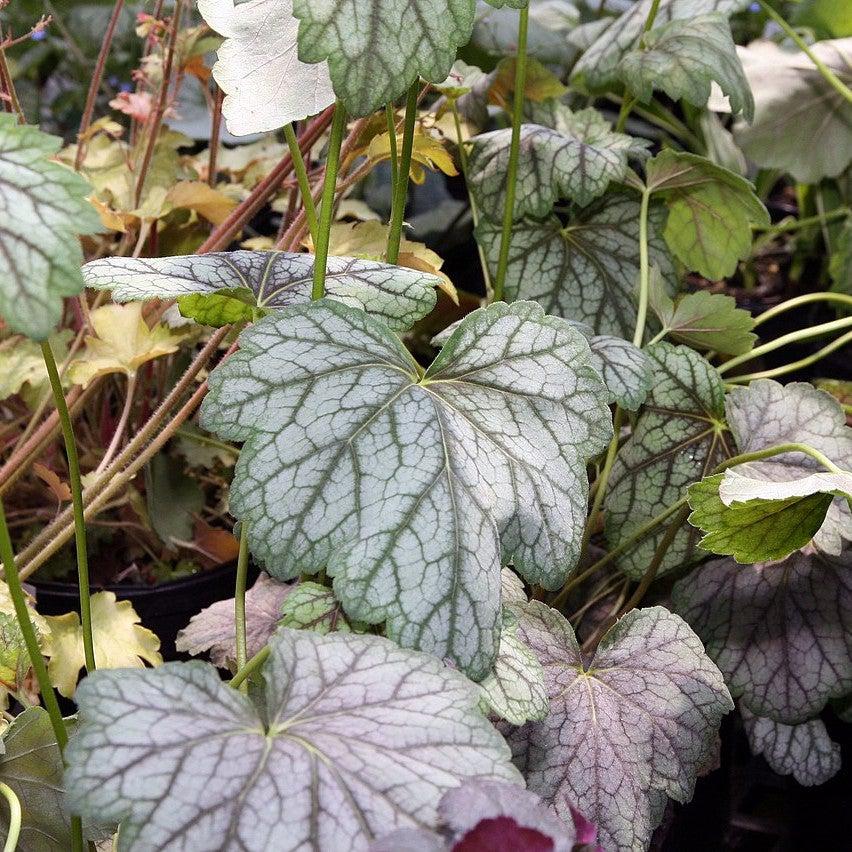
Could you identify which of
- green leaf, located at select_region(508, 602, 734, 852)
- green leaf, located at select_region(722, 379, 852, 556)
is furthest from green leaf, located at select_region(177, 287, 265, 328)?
green leaf, located at select_region(722, 379, 852, 556)

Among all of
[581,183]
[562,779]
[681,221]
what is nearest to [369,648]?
[562,779]

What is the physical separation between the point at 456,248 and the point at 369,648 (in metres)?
1.17

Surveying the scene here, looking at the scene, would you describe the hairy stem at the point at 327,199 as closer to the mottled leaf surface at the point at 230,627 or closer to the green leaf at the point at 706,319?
the mottled leaf surface at the point at 230,627

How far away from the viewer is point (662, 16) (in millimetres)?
1284

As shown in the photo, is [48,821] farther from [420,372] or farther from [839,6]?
[839,6]

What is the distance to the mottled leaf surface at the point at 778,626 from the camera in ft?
3.09

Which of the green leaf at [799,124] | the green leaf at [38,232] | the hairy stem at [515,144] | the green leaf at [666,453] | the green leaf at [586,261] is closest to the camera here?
the green leaf at [38,232]

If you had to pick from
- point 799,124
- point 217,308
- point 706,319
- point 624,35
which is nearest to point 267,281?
point 217,308

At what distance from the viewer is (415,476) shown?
26.6 inches

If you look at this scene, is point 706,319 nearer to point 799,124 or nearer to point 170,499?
point 170,499

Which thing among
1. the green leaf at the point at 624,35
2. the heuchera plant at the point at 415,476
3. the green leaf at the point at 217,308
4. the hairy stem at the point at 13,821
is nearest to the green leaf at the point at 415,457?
the heuchera plant at the point at 415,476

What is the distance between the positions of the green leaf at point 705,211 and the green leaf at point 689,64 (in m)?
0.07

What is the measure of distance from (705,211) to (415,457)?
2.19 ft

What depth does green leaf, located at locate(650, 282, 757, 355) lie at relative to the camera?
1077 mm
